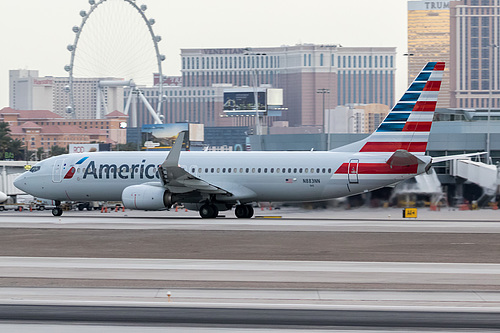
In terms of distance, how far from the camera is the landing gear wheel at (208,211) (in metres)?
48.0

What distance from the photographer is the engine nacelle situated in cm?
4669

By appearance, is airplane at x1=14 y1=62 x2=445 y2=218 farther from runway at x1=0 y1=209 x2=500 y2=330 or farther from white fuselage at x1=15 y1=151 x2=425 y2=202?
runway at x1=0 y1=209 x2=500 y2=330

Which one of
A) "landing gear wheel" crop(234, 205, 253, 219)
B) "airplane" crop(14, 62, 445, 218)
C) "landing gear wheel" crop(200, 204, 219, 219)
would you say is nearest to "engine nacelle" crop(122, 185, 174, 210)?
"airplane" crop(14, 62, 445, 218)

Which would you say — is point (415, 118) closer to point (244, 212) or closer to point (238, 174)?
point (238, 174)

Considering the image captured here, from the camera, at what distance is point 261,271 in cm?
2577

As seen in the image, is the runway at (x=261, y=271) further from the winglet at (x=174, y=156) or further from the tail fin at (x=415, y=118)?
the tail fin at (x=415, y=118)

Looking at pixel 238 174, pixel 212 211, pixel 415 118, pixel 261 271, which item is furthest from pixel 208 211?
pixel 261 271

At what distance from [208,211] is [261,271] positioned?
882 inches

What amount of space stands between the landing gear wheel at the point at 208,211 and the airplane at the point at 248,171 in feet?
0.18

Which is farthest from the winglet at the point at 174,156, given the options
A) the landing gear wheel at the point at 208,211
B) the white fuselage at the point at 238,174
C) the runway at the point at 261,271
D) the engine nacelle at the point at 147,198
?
the runway at the point at 261,271

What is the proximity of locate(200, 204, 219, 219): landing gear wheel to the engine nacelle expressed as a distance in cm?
A: 203

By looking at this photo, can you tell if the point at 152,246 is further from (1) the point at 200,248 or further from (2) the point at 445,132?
(2) the point at 445,132

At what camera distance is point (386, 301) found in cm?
2056

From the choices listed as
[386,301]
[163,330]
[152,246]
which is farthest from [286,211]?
[163,330]
